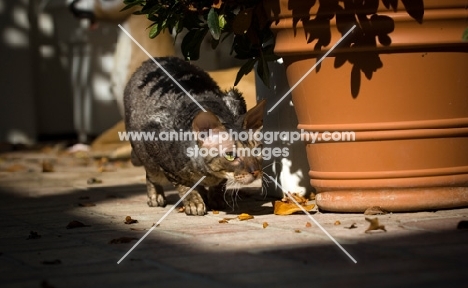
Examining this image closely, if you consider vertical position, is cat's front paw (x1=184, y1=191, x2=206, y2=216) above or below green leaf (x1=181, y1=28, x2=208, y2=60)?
below

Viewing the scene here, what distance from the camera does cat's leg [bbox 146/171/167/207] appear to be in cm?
537

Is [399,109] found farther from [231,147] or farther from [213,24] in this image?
[213,24]

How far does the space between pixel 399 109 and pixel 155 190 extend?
1757mm

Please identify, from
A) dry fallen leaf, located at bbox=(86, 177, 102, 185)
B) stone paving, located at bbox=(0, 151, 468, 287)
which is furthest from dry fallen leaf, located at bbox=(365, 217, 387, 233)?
dry fallen leaf, located at bbox=(86, 177, 102, 185)

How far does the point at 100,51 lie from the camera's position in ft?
35.3

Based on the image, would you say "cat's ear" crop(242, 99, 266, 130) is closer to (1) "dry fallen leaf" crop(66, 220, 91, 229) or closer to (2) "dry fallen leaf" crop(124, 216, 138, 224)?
(2) "dry fallen leaf" crop(124, 216, 138, 224)

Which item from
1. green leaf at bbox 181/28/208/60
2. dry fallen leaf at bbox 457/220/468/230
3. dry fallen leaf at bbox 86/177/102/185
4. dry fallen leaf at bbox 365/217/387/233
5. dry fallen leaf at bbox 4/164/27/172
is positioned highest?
green leaf at bbox 181/28/208/60

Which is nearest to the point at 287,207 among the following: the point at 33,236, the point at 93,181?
the point at 33,236

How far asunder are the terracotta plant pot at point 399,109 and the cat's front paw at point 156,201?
1263 mm

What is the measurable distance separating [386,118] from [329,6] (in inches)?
23.2

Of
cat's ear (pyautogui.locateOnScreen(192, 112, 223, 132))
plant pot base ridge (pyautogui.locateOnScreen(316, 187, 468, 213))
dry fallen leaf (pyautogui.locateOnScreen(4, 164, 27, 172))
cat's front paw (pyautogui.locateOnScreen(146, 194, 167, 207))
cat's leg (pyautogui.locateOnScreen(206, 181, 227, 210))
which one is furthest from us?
dry fallen leaf (pyautogui.locateOnScreen(4, 164, 27, 172))

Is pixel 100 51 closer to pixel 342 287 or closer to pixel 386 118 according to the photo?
pixel 386 118

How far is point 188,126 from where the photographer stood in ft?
16.1

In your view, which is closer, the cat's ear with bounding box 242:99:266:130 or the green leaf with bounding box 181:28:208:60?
the cat's ear with bounding box 242:99:266:130
